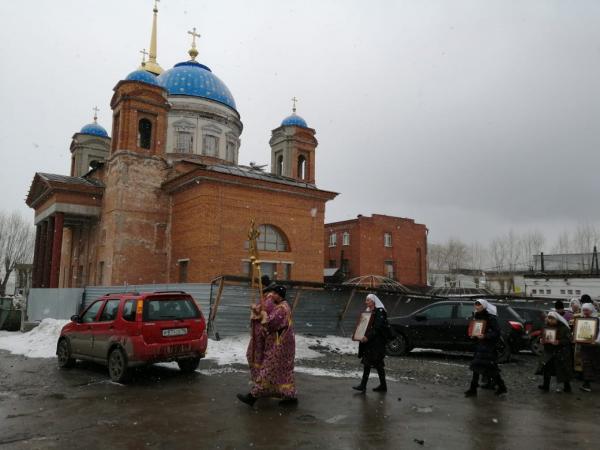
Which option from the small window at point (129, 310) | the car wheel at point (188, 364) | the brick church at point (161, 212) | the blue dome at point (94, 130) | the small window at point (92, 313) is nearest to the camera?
the small window at point (129, 310)

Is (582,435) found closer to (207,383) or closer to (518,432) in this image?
(518,432)

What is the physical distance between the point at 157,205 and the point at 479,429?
2126 centimetres

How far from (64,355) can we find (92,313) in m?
1.30

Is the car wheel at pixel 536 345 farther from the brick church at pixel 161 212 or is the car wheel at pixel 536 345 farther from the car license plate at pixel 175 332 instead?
the brick church at pixel 161 212

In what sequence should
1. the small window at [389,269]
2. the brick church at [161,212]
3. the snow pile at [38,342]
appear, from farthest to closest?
the small window at [389,269] < the brick church at [161,212] < the snow pile at [38,342]

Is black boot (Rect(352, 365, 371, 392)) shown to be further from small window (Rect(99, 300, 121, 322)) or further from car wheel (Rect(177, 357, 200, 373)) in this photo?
small window (Rect(99, 300, 121, 322))

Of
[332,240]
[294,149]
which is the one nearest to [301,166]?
[294,149]

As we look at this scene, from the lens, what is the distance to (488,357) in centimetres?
787

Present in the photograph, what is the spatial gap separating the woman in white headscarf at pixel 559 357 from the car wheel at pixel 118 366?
7618 millimetres

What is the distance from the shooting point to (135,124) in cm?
2430

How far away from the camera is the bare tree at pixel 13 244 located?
148ft

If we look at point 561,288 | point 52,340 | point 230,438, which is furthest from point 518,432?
point 561,288

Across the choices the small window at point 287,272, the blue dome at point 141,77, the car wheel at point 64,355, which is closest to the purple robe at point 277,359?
the car wheel at point 64,355

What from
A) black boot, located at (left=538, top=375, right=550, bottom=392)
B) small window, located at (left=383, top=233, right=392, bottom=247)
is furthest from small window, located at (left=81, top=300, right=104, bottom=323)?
small window, located at (left=383, top=233, right=392, bottom=247)
